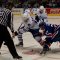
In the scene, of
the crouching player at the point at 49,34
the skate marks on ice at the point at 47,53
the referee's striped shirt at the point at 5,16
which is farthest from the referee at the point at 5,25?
the crouching player at the point at 49,34

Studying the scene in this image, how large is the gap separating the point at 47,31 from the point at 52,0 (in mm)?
15657

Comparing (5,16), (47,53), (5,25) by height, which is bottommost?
(47,53)

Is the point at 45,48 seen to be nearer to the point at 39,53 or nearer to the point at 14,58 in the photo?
the point at 39,53

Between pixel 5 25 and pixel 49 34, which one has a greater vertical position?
pixel 49 34

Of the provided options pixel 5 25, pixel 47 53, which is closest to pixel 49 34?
pixel 47 53

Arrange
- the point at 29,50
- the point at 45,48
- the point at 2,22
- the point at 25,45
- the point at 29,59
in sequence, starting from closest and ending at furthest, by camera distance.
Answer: the point at 2,22, the point at 29,59, the point at 45,48, the point at 29,50, the point at 25,45

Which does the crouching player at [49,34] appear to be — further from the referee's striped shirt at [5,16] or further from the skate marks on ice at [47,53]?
the referee's striped shirt at [5,16]

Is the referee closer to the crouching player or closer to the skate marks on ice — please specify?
the skate marks on ice

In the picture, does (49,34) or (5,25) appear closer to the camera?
(5,25)

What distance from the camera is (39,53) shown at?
7.48 m

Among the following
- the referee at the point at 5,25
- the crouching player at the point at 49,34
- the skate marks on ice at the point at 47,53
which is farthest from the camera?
the crouching player at the point at 49,34

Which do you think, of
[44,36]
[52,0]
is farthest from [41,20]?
[52,0]

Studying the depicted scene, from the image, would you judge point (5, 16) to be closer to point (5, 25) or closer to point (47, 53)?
point (5, 25)

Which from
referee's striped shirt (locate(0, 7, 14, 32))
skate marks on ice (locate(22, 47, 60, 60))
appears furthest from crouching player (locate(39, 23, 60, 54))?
referee's striped shirt (locate(0, 7, 14, 32))
